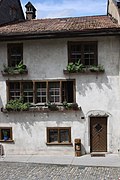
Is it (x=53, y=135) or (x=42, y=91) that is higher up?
(x=42, y=91)

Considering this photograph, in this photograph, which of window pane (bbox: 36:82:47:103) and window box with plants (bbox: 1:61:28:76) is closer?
window box with plants (bbox: 1:61:28:76)

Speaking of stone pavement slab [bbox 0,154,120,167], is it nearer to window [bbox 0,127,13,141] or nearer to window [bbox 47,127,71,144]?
window [bbox 47,127,71,144]

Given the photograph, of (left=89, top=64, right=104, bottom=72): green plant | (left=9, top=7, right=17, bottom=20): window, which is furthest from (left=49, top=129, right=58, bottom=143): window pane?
(left=9, top=7, right=17, bottom=20): window

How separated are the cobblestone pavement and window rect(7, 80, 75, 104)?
3.87 meters

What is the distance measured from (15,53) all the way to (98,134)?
6.67m

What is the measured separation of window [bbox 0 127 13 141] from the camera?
17922mm

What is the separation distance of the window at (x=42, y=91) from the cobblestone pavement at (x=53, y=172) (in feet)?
12.7

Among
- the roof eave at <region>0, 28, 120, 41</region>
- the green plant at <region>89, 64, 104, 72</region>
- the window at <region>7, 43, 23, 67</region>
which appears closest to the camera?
the roof eave at <region>0, 28, 120, 41</region>

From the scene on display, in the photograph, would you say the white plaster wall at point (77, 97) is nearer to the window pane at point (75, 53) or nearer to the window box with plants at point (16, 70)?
the window box with plants at point (16, 70)

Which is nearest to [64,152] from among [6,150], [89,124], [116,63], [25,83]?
[89,124]

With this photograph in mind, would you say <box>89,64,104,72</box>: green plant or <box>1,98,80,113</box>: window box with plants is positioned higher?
<box>89,64,104,72</box>: green plant

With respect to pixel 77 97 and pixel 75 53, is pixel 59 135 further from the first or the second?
pixel 75 53

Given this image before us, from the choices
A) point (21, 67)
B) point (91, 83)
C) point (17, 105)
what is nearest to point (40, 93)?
point (17, 105)

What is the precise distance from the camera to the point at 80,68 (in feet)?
55.8
